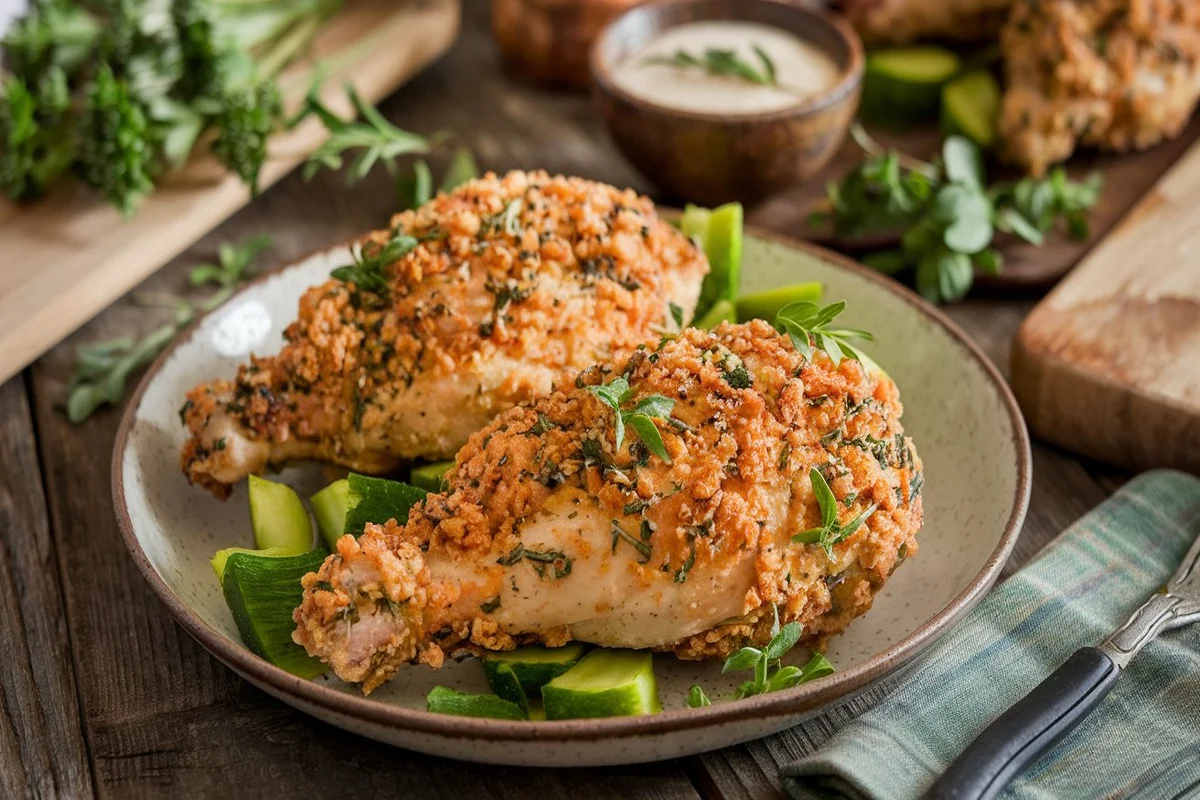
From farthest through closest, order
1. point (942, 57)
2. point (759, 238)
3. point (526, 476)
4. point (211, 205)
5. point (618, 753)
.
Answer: point (942, 57)
point (211, 205)
point (759, 238)
point (526, 476)
point (618, 753)

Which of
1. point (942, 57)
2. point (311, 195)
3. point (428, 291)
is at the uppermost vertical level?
point (428, 291)

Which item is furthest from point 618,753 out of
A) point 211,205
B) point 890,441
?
point 211,205

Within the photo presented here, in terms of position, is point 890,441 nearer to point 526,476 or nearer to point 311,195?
point 526,476

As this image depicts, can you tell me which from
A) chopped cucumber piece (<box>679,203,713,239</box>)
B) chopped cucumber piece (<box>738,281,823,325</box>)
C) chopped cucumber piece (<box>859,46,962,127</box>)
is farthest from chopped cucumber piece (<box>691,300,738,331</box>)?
chopped cucumber piece (<box>859,46,962,127</box>)

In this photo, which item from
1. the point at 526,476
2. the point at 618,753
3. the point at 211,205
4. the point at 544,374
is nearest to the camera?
the point at 618,753

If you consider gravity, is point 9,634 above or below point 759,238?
below

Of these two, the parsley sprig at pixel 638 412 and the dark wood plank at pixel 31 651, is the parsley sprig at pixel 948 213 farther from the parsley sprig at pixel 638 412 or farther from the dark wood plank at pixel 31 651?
the dark wood plank at pixel 31 651
